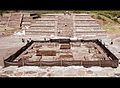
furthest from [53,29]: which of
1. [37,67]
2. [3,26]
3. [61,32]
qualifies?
[37,67]

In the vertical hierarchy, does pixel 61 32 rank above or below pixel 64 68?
above

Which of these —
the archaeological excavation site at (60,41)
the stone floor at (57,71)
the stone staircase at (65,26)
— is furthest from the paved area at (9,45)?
the stone staircase at (65,26)

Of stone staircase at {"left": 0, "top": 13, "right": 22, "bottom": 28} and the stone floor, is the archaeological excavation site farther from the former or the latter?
the stone floor

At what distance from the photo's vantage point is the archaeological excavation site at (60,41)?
22973mm

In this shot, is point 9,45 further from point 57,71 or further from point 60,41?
point 57,71

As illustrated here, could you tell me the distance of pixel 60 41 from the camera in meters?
36.1

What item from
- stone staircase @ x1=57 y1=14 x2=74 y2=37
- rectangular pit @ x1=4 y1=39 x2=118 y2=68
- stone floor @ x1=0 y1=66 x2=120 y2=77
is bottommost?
stone floor @ x1=0 y1=66 x2=120 y2=77

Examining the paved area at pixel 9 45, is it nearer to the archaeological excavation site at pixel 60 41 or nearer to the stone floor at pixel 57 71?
the archaeological excavation site at pixel 60 41

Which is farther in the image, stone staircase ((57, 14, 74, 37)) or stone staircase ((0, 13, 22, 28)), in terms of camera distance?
stone staircase ((0, 13, 22, 28))

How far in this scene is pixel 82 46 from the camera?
33.4 meters

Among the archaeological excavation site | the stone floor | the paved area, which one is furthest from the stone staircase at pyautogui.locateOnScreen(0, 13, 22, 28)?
the stone floor

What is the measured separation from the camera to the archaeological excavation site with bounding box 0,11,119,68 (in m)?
23.0
